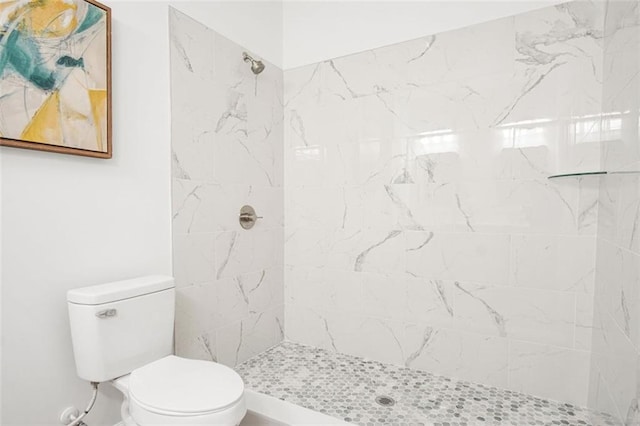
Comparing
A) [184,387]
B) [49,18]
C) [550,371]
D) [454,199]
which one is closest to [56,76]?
[49,18]

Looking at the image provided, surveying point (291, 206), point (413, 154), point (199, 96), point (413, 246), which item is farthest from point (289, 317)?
point (199, 96)

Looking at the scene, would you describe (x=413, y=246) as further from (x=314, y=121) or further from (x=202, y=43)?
(x=202, y=43)

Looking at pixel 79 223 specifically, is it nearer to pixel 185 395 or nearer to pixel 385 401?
pixel 185 395

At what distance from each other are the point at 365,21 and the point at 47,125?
171 cm

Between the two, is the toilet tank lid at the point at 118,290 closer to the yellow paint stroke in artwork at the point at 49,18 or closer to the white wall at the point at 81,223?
the white wall at the point at 81,223

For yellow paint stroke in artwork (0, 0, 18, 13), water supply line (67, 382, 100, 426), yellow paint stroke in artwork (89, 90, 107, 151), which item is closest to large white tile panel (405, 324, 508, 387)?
water supply line (67, 382, 100, 426)

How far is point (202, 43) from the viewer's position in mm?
1833

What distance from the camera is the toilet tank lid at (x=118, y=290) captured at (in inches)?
49.5

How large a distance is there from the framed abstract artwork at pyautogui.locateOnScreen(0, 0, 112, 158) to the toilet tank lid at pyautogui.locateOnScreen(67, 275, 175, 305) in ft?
1.64

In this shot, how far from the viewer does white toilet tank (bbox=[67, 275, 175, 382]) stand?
1.26 meters

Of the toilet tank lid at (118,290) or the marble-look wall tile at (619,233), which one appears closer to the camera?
the marble-look wall tile at (619,233)

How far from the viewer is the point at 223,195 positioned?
6.44 feet

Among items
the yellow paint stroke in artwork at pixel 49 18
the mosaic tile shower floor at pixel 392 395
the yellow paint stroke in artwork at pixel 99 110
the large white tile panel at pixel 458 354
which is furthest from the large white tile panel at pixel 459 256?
the yellow paint stroke in artwork at pixel 49 18

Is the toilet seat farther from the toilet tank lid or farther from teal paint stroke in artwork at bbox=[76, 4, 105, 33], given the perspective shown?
teal paint stroke in artwork at bbox=[76, 4, 105, 33]
